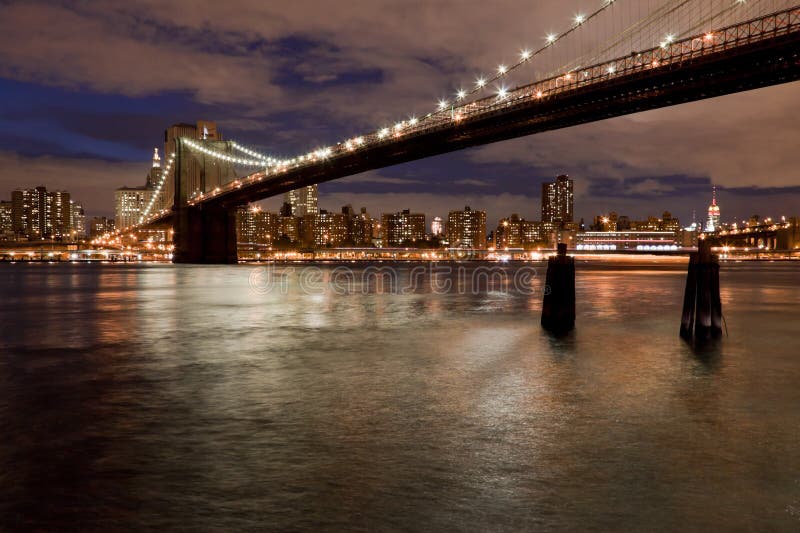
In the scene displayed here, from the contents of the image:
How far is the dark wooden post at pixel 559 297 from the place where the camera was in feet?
50.8

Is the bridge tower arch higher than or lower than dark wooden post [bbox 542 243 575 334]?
higher

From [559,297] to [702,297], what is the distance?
10.9 ft

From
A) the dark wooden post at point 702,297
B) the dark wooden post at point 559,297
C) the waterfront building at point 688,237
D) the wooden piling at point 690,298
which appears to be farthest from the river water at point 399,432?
the waterfront building at point 688,237

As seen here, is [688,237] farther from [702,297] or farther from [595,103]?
[702,297]

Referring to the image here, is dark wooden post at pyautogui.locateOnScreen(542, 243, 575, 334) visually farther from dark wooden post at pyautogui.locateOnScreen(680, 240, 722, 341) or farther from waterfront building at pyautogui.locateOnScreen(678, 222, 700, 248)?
waterfront building at pyautogui.locateOnScreen(678, 222, 700, 248)

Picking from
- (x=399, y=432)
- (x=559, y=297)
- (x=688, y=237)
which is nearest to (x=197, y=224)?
(x=559, y=297)

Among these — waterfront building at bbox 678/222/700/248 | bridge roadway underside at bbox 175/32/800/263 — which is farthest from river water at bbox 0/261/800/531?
waterfront building at bbox 678/222/700/248

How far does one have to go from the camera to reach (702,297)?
Result: 14414 millimetres

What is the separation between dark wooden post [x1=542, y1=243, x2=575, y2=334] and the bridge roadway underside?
19.4 metres

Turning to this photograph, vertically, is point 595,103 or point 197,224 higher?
point 595,103

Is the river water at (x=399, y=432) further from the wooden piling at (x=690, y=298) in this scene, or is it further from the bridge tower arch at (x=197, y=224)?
the bridge tower arch at (x=197, y=224)

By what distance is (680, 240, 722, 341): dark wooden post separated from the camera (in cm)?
1383

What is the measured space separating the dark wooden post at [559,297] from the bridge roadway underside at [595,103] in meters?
19.4

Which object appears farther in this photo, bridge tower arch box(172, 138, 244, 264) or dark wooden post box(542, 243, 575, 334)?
bridge tower arch box(172, 138, 244, 264)
